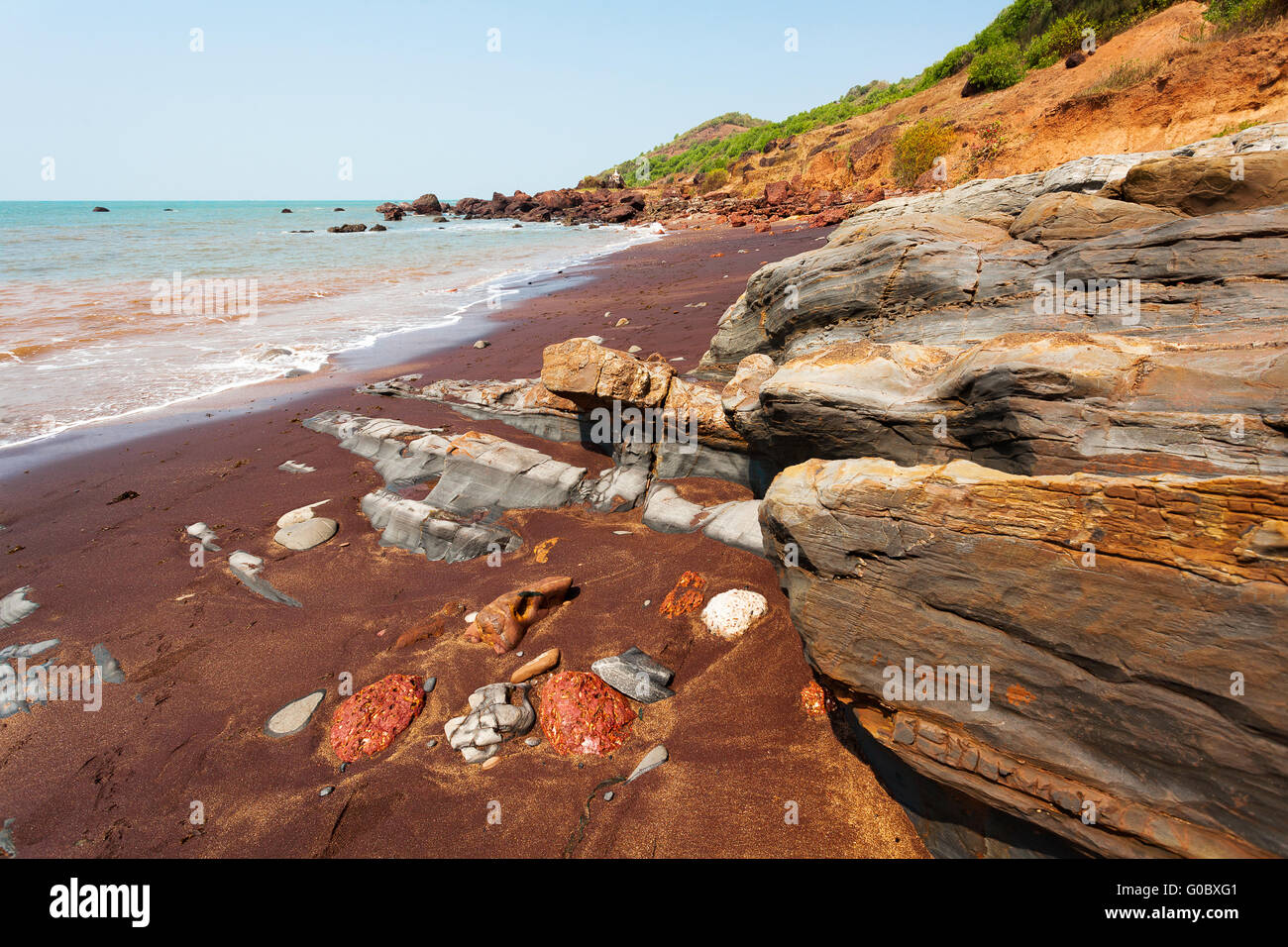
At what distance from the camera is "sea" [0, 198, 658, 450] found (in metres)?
14.1

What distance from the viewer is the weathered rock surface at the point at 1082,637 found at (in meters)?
2.46

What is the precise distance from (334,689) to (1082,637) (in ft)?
19.5

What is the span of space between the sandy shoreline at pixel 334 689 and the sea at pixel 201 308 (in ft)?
16.2

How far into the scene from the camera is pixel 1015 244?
6.24 metres

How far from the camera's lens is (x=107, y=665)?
566 centimetres

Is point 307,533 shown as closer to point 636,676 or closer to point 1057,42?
point 636,676

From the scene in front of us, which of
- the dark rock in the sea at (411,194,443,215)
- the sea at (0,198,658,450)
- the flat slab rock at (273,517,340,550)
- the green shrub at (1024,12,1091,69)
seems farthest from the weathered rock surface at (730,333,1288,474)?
the dark rock in the sea at (411,194,443,215)
